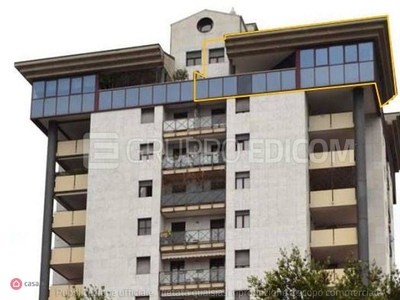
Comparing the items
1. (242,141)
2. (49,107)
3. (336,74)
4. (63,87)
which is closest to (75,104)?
(63,87)

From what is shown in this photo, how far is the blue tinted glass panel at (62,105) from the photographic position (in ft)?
243

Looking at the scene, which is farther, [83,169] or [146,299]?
[83,169]

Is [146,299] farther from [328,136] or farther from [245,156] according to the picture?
[328,136]

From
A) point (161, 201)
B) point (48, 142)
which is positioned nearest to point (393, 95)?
point (161, 201)

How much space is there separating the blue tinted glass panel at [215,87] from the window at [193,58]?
169 inches

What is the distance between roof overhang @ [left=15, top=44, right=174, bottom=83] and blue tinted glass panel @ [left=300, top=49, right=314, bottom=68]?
Answer: 9.70 metres

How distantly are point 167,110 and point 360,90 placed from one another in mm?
13269

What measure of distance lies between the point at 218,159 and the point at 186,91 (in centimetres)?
550

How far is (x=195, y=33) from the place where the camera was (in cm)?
7656

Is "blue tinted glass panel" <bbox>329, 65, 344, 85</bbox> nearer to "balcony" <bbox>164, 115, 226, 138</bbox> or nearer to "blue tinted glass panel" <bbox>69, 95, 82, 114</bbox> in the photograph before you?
"balcony" <bbox>164, 115, 226, 138</bbox>

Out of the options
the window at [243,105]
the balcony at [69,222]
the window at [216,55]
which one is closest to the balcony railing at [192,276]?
the balcony at [69,222]

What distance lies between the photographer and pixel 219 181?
2776 inches

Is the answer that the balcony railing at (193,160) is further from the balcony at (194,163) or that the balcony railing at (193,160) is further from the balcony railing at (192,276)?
the balcony railing at (192,276)

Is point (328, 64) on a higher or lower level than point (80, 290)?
higher
